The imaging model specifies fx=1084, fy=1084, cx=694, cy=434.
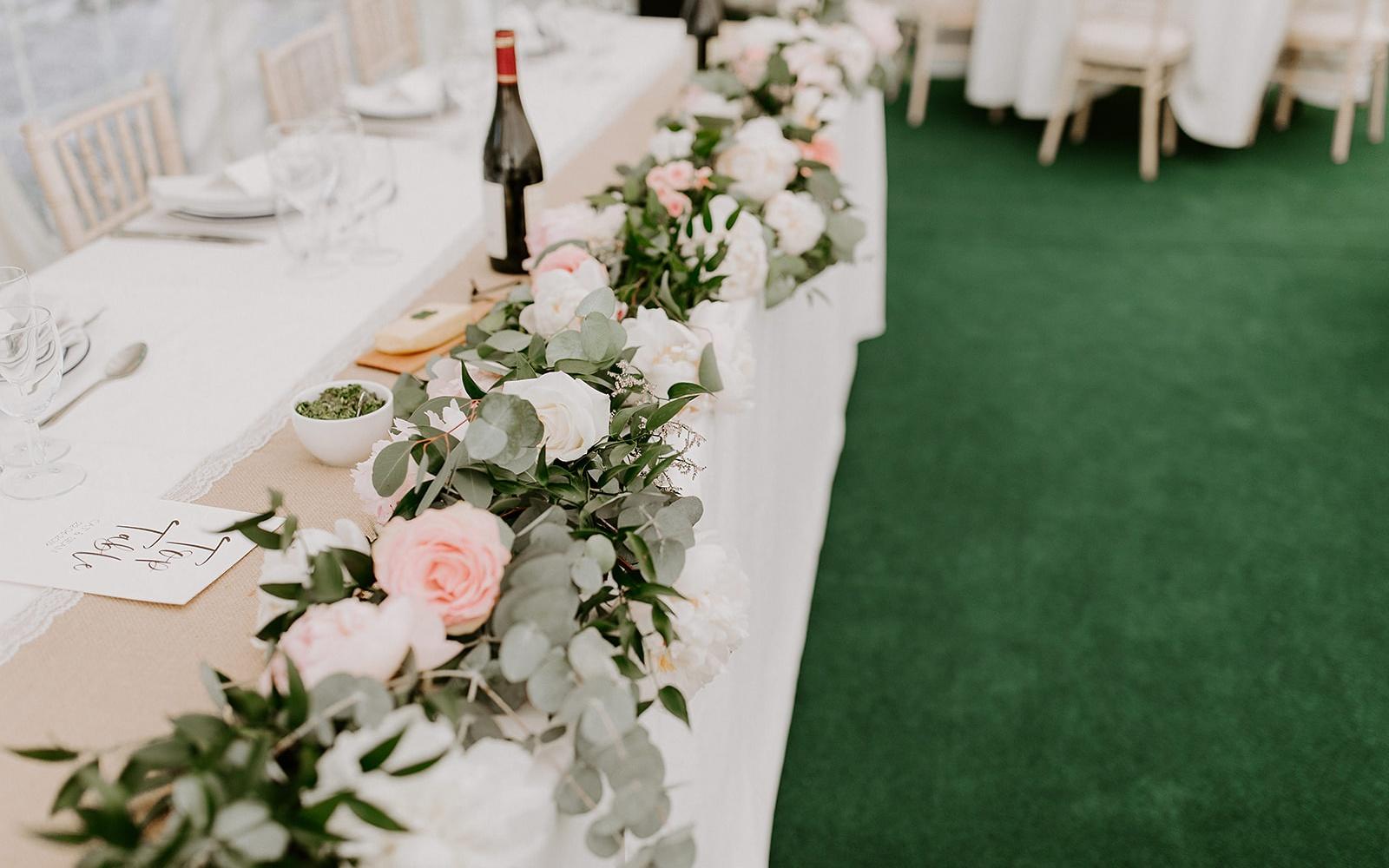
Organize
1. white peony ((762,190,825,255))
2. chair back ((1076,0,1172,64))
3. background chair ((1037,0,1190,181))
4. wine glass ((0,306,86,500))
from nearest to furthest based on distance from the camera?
1. wine glass ((0,306,86,500))
2. white peony ((762,190,825,255))
3. background chair ((1037,0,1190,181))
4. chair back ((1076,0,1172,64))

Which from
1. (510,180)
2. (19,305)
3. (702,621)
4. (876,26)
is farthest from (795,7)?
(702,621)

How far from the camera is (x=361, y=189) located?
1510 millimetres

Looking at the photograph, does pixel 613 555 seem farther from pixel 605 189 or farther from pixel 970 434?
pixel 970 434

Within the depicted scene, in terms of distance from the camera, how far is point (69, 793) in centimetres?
53

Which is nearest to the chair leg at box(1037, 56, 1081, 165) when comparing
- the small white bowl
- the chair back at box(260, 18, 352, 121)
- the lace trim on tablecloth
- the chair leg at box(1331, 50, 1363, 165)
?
the chair leg at box(1331, 50, 1363, 165)

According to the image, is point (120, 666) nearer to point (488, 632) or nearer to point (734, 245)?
point (488, 632)

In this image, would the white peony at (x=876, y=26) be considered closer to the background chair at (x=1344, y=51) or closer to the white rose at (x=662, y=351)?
the white rose at (x=662, y=351)

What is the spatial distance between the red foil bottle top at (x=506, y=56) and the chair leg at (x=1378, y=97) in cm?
458

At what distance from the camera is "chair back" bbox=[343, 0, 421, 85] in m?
2.65

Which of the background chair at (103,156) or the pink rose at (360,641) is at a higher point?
the pink rose at (360,641)

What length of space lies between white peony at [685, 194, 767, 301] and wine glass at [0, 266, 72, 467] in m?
0.63

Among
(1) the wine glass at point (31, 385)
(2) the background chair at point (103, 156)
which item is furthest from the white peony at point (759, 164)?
(2) the background chair at point (103, 156)

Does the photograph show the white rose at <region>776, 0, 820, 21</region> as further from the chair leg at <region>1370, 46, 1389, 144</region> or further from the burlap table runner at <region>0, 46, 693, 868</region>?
the chair leg at <region>1370, 46, 1389, 144</region>

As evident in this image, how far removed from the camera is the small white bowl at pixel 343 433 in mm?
967
